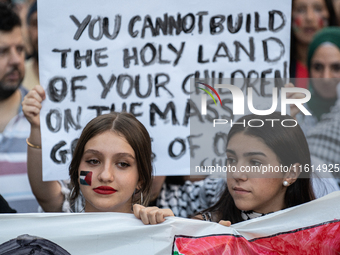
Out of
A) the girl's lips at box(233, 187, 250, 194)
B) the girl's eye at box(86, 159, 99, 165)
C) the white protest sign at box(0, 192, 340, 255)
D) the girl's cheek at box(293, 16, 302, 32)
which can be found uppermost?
the girl's cheek at box(293, 16, 302, 32)

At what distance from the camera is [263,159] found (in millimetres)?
1809

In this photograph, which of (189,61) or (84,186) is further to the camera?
(189,61)

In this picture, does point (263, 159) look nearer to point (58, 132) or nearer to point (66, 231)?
point (66, 231)

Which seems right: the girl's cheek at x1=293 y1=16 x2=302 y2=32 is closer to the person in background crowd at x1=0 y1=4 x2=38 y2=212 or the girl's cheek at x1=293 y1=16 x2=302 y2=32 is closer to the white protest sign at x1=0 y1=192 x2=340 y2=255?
the white protest sign at x1=0 y1=192 x2=340 y2=255

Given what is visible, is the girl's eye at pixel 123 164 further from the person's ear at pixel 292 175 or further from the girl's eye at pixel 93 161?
the person's ear at pixel 292 175

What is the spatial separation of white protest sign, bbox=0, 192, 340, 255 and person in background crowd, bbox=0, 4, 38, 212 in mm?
854

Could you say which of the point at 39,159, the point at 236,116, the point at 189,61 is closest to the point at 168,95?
the point at 189,61

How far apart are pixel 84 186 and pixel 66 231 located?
23cm

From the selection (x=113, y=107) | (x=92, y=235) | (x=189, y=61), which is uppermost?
(x=189, y=61)

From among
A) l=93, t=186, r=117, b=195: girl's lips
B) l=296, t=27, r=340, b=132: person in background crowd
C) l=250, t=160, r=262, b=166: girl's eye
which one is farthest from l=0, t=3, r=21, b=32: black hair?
l=296, t=27, r=340, b=132: person in background crowd

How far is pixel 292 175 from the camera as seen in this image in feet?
6.17

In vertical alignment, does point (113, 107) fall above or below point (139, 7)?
below

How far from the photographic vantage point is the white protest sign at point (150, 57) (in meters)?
2.07

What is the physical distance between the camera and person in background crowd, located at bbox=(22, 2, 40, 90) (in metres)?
2.33
